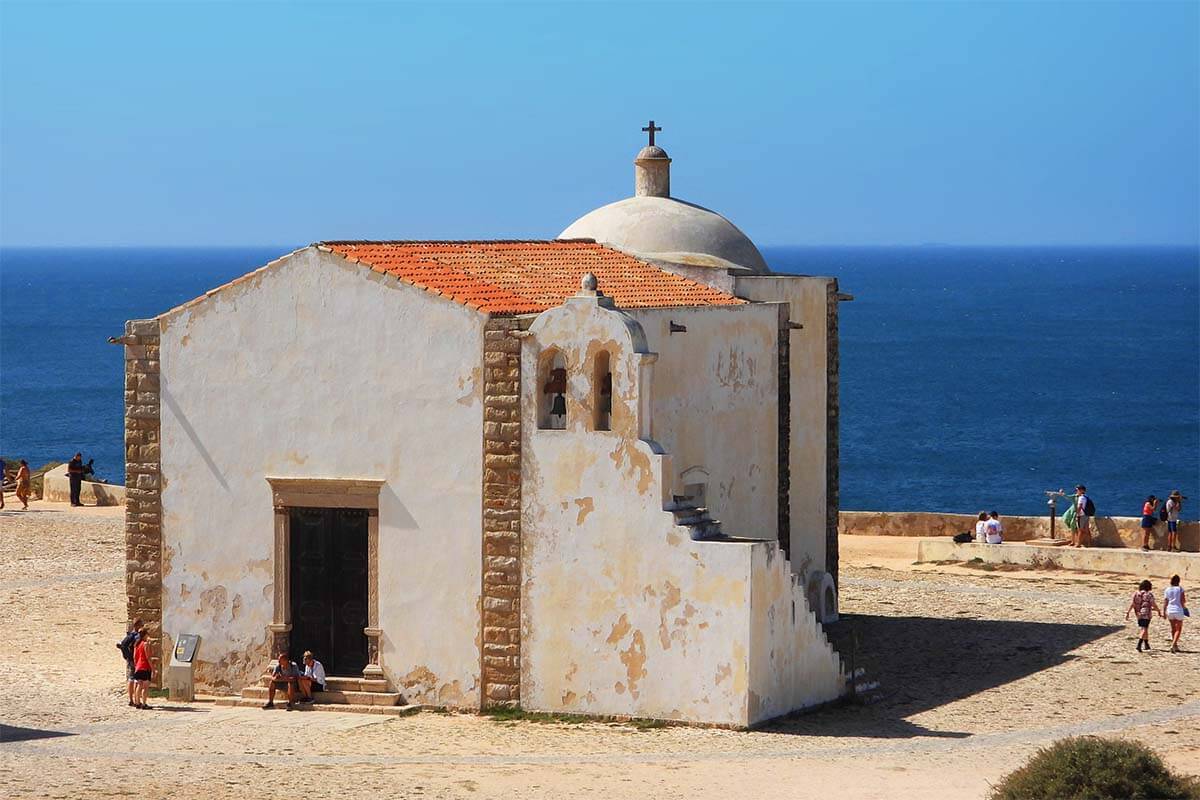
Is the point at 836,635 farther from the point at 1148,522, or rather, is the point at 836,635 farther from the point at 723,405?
the point at 1148,522

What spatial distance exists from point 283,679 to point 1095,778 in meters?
9.77

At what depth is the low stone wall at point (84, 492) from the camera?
3978cm

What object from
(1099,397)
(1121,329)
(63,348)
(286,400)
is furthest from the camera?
(1121,329)

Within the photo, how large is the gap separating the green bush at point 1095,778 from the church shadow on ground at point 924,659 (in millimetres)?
4322

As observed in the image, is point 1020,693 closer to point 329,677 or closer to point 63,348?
point 329,677

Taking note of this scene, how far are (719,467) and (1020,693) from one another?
460 cm

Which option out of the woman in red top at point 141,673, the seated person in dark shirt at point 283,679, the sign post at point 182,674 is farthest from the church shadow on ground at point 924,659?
the woman in red top at point 141,673

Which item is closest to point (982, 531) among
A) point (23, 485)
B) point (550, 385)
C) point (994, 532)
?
point (994, 532)

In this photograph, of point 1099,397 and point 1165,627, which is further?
point 1099,397

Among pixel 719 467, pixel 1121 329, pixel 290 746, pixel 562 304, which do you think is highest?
pixel 1121 329

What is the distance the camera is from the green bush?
52.8 feet

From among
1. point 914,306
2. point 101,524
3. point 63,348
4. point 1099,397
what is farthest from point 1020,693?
point 914,306

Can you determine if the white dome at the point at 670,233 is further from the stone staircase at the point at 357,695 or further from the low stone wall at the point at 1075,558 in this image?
the stone staircase at the point at 357,695

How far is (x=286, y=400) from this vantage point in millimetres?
22891
